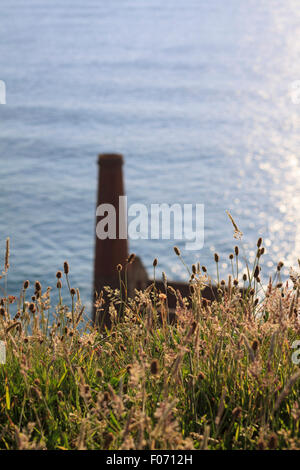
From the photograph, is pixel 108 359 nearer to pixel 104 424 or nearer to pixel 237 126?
pixel 104 424

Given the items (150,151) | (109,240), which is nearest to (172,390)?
(109,240)

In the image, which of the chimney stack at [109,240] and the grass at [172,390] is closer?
the grass at [172,390]

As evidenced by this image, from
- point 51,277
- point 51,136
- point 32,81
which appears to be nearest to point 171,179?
point 51,277

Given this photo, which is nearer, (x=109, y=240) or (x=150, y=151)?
(x=109, y=240)

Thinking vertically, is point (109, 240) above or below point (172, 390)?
above

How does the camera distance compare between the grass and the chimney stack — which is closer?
the grass

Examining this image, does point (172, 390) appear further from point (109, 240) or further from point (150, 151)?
point (150, 151)

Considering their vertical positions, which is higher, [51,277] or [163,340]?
[51,277]

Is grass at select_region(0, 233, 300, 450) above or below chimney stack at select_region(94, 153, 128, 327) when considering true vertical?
below

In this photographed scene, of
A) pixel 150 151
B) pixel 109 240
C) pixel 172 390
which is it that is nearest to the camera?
pixel 172 390

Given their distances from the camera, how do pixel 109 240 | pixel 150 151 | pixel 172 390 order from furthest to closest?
1. pixel 150 151
2. pixel 109 240
3. pixel 172 390

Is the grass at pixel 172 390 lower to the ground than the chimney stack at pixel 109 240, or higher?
lower

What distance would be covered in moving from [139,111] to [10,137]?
5323 mm

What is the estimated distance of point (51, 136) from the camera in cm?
2058
